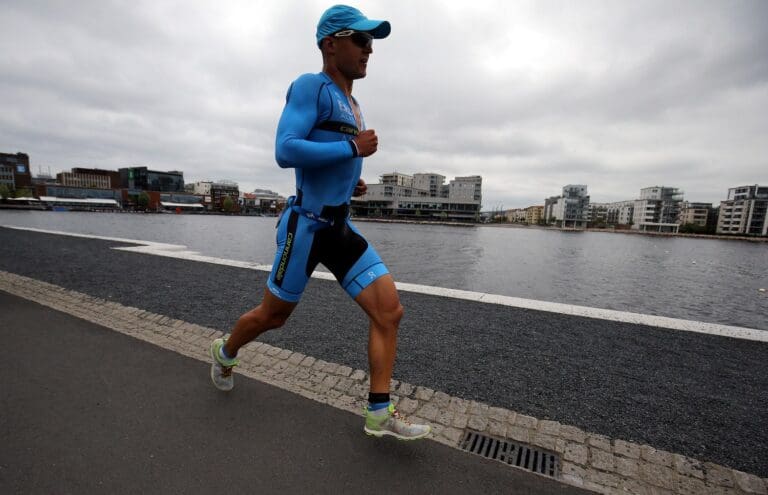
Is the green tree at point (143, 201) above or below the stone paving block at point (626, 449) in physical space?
below

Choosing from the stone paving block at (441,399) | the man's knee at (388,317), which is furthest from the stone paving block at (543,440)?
the man's knee at (388,317)

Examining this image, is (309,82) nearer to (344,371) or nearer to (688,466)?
(344,371)

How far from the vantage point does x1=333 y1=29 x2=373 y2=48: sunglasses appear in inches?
85.0

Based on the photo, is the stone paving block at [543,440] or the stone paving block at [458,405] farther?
the stone paving block at [458,405]

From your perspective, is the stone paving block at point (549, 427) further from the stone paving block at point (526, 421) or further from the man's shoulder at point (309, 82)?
the man's shoulder at point (309, 82)

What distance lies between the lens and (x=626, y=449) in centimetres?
231

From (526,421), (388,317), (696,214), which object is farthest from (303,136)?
(696,214)

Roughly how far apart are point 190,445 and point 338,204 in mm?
1643

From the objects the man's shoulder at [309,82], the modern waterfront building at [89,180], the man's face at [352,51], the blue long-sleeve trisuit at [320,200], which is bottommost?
the blue long-sleeve trisuit at [320,200]

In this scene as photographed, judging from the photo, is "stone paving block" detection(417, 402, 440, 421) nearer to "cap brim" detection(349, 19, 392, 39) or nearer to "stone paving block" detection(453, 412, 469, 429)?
"stone paving block" detection(453, 412, 469, 429)

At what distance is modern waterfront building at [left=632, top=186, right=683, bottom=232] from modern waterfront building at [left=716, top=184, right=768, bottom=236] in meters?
14.7

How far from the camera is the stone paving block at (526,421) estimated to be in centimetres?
254

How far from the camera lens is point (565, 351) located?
3.91 meters

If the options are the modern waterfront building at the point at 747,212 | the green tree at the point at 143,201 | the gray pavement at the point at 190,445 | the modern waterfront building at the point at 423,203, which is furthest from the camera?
the modern waterfront building at the point at 423,203
